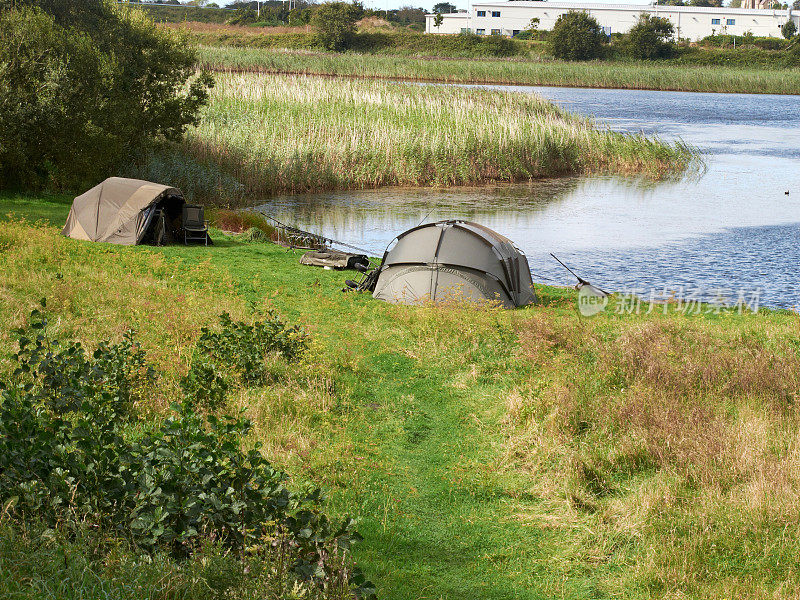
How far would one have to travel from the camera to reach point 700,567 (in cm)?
676

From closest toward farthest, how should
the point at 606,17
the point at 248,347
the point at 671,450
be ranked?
1. the point at 671,450
2. the point at 248,347
3. the point at 606,17

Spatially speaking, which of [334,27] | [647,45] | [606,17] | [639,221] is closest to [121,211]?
[639,221]

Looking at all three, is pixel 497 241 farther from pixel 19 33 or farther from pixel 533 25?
pixel 533 25

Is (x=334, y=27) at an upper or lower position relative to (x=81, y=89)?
upper

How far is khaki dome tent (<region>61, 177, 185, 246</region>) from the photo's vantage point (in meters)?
21.9

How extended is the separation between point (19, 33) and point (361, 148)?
48.1 feet

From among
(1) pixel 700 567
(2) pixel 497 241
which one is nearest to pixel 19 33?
(2) pixel 497 241

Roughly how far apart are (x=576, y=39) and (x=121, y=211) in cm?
9227

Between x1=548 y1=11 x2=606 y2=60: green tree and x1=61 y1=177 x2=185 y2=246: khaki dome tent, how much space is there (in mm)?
91462

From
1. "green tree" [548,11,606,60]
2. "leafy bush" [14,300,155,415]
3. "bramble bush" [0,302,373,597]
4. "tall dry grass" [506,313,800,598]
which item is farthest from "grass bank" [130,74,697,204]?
"green tree" [548,11,606,60]

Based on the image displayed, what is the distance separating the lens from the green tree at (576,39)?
105 m

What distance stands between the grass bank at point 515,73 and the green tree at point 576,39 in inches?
352

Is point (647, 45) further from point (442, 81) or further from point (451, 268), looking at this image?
point (451, 268)

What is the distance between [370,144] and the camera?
3709 cm
